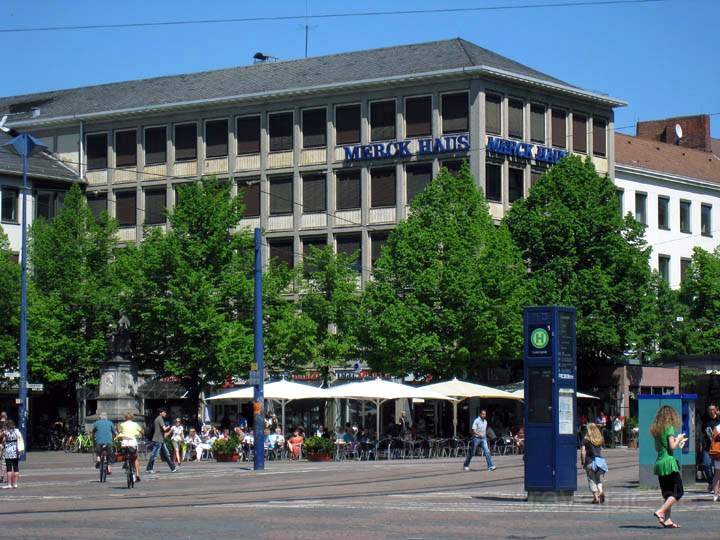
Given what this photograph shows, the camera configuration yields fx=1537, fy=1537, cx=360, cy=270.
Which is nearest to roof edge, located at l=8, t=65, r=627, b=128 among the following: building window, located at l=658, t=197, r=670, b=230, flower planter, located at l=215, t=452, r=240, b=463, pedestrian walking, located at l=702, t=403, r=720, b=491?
building window, located at l=658, t=197, r=670, b=230

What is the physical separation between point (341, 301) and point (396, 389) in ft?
47.6

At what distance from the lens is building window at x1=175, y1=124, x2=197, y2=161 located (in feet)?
255

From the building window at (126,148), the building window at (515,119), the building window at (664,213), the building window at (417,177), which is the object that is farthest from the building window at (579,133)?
the building window at (126,148)

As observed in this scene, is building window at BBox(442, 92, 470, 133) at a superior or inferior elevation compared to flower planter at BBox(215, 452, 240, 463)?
superior

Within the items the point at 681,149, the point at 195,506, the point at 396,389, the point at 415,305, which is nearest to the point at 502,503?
the point at 195,506

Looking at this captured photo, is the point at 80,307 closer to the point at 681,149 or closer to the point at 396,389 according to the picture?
the point at 396,389

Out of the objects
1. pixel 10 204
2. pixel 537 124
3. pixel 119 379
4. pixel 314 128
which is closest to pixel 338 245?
pixel 314 128

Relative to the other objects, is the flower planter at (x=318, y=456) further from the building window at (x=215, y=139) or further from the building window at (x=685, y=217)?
the building window at (x=685, y=217)

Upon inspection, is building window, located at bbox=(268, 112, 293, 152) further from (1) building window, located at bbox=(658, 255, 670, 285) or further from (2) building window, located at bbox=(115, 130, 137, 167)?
(1) building window, located at bbox=(658, 255, 670, 285)

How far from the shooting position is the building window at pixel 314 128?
74562 millimetres

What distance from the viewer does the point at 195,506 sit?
2450 cm

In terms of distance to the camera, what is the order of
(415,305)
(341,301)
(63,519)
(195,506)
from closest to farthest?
(63,519) < (195,506) < (415,305) < (341,301)

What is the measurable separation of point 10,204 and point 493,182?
24.1 meters

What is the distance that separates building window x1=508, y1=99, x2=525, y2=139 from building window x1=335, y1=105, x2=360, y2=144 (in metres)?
7.24
